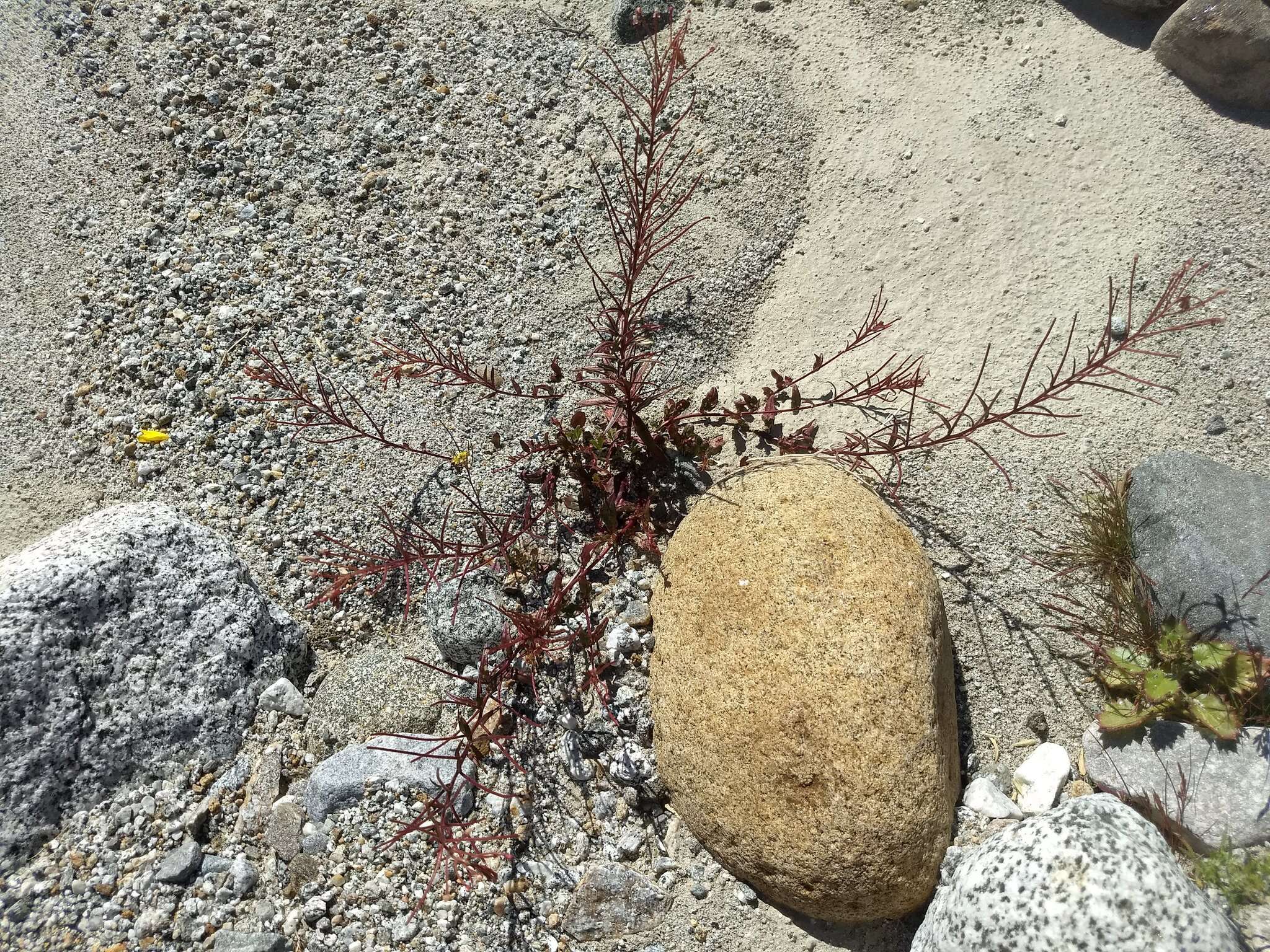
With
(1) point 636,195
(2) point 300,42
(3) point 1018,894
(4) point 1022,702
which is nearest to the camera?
(3) point 1018,894

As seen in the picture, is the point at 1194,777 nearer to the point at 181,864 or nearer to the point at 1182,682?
the point at 1182,682

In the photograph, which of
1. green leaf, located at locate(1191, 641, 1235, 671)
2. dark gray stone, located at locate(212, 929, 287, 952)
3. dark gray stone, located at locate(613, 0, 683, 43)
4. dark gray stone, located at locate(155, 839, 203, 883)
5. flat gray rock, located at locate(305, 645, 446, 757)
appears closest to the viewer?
dark gray stone, located at locate(212, 929, 287, 952)

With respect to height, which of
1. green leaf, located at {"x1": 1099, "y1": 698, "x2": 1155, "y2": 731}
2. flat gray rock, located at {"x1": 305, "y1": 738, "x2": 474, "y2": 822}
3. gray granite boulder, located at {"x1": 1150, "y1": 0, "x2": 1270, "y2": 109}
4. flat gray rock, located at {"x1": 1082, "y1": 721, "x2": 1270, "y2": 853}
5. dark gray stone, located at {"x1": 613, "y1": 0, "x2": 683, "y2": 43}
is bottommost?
flat gray rock, located at {"x1": 305, "y1": 738, "x2": 474, "y2": 822}

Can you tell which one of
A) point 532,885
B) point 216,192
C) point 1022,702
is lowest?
point 532,885

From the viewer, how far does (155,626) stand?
2.96 metres

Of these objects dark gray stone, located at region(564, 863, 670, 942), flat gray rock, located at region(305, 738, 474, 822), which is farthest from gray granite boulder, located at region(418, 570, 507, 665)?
dark gray stone, located at region(564, 863, 670, 942)

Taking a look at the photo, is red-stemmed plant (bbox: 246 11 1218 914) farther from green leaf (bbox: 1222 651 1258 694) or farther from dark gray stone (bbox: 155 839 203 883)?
green leaf (bbox: 1222 651 1258 694)

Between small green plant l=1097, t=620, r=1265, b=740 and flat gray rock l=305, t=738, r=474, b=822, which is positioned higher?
small green plant l=1097, t=620, r=1265, b=740

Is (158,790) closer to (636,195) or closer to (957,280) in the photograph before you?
(636,195)

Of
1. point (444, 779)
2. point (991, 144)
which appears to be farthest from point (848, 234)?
point (444, 779)

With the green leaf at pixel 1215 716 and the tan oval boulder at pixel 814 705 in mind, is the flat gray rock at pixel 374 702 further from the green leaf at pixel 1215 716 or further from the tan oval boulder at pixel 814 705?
the green leaf at pixel 1215 716

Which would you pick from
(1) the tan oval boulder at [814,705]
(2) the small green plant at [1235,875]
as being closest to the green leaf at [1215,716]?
(2) the small green plant at [1235,875]

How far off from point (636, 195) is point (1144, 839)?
316cm

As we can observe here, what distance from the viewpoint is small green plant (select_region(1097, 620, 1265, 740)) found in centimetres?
282
